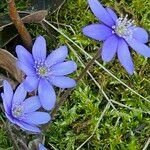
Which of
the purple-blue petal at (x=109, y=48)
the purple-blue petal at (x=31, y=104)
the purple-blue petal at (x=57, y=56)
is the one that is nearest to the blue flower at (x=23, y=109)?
the purple-blue petal at (x=31, y=104)

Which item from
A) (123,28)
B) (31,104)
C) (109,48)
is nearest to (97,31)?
(109,48)

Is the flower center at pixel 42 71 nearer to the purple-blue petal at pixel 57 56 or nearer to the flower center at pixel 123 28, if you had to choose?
the purple-blue petal at pixel 57 56

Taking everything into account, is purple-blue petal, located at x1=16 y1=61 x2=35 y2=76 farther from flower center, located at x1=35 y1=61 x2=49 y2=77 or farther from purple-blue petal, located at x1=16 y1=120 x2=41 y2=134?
purple-blue petal, located at x1=16 y1=120 x2=41 y2=134

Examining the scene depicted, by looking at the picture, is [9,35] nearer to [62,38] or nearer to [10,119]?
[62,38]

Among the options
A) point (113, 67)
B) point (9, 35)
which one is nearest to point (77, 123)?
point (113, 67)

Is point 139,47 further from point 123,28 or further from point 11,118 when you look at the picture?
point 11,118

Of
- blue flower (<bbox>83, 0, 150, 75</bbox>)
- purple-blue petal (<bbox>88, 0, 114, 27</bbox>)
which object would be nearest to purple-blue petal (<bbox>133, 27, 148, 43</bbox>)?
blue flower (<bbox>83, 0, 150, 75</bbox>)
